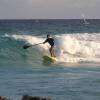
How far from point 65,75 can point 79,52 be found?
11.2 m

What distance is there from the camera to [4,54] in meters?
27.5

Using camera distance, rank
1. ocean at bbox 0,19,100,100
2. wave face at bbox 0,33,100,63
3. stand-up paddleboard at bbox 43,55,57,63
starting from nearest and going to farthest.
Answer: ocean at bbox 0,19,100,100 → stand-up paddleboard at bbox 43,55,57,63 → wave face at bbox 0,33,100,63

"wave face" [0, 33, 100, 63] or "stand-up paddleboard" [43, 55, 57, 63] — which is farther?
"wave face" [0, 33, 100, 63]

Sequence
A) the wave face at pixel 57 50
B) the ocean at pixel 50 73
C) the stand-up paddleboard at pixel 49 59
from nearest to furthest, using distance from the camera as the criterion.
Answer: the ocean at pixel 50 73
the stand-up paddleboard at pixel 49 59
the wave face at pixel 57 50

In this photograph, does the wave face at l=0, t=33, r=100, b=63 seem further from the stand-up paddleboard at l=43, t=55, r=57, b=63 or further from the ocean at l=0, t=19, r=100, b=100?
the stand-up paddleboard at l=43, t=55, r=57, b=63

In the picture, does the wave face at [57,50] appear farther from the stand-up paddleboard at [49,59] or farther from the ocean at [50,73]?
the stand-up paddleboard at [49,59]

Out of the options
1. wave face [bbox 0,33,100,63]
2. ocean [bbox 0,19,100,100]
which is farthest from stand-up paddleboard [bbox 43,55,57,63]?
wave face [bbox 0,33,100,63]

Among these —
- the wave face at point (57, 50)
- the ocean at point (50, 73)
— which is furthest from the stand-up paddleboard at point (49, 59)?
the wave face at point (57, 50)

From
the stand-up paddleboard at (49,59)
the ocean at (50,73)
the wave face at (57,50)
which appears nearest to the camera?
the ocean at (50,73)

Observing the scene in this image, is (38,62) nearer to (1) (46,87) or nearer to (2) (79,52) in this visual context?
(2) (79,52)

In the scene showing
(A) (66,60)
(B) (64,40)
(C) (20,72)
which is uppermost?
(B) (64,40)

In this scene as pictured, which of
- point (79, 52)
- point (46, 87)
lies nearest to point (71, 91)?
point (46, 87)

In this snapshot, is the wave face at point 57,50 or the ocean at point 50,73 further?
the wave face at point 57,50

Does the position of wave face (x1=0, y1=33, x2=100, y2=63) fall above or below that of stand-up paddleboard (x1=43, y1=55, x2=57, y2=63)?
above
